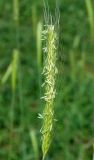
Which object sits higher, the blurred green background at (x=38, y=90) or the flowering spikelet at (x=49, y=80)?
the flowering spikelet at (x=49, y=80)

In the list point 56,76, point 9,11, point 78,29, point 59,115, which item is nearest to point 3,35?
point 9,11

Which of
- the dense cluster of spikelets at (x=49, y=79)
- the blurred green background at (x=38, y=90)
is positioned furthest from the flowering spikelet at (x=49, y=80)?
the blurred green background at (x=38, y=90)

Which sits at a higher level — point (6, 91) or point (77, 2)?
point (77, 2)

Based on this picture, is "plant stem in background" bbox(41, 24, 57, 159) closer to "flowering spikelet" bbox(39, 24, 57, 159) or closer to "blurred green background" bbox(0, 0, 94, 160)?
"flowering spikelet" bbox(39, 24, 57, 159)

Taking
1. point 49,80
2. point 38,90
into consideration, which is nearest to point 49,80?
point 49,80

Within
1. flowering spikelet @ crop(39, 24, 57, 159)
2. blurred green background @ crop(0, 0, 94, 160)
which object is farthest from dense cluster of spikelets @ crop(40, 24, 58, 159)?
blurred green background @ crop(0, 0, 94, 160)

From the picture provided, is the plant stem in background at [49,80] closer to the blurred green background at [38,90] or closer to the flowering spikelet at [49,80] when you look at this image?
the flowering spikelet at [49,80]

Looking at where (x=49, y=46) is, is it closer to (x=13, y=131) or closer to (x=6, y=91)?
(x=13, y=131)

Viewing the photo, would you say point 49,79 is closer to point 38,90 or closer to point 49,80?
point 49,80
